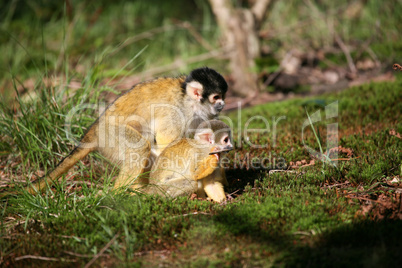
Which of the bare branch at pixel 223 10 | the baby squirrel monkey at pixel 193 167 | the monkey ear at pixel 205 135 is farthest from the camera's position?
the bare branch at pixel 223 10

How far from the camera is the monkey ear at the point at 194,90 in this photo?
13.5ft

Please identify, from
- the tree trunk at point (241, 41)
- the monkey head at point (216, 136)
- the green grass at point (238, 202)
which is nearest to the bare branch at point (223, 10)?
the tree trunk at point (241, 41)

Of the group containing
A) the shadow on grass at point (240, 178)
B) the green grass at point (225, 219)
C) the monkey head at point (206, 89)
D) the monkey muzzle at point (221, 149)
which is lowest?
the shadow on grass at point (240, 178)

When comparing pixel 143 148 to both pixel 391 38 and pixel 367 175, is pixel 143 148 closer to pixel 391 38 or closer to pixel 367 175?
pixel 367 175

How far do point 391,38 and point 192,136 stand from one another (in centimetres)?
667

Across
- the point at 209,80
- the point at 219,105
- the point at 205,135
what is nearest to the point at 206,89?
the point at 209,80

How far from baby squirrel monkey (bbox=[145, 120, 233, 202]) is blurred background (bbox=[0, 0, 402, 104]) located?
352cm

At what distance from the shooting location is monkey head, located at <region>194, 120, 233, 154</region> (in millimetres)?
3521

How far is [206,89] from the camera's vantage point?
4.10m

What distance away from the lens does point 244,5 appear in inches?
424

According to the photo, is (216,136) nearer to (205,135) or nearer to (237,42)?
(205,135)

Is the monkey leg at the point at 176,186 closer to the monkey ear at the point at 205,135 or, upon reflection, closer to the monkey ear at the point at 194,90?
the monkey ear at the point at 205,135

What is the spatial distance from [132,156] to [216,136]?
0.87 m

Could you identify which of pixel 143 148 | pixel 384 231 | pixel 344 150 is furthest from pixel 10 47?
pixel 384 231
